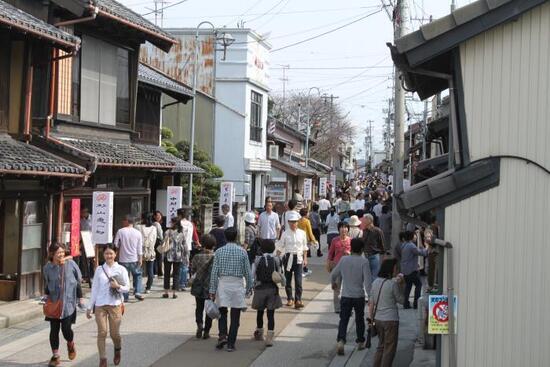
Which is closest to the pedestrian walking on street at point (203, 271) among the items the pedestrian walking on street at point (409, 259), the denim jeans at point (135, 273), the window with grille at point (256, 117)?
the denim jeans at point (135, 273)

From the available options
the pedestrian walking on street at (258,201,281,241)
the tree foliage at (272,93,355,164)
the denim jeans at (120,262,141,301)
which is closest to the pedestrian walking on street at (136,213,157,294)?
the denim jeans at (120,262,141,301)

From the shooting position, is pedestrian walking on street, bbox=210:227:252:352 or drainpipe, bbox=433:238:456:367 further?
pedestrian walking on street, bbox=210:227:252:352

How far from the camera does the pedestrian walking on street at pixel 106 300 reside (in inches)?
372

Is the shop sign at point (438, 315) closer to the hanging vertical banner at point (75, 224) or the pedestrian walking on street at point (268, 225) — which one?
the hanging vertical banner at point (75, 224)

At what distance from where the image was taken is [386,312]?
9.00m

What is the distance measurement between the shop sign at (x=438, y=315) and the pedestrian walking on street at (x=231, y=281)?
3.90 m

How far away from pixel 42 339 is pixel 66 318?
2204mm

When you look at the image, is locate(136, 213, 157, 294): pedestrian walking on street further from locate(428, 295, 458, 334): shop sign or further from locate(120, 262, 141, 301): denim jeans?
locate(428, 295, 458, 334): shop sign

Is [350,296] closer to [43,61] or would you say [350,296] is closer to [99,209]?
[99,209]

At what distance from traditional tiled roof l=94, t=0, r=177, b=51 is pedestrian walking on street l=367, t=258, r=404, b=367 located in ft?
32.9

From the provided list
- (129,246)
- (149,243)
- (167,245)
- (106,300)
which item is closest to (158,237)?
(149,243)

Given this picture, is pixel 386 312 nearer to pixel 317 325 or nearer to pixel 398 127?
pixel 317 325

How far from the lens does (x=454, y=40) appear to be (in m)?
7.22

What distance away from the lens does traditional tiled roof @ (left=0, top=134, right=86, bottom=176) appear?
40.4 feet
